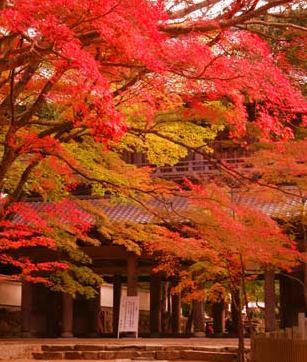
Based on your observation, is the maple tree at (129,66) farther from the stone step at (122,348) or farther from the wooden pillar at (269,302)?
the wooden pillar at (269,302)

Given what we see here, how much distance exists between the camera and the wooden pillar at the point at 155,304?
2472cm

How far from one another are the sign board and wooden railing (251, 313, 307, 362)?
7.72 m

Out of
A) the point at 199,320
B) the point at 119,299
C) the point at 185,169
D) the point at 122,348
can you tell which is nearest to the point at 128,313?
the point at 122,348

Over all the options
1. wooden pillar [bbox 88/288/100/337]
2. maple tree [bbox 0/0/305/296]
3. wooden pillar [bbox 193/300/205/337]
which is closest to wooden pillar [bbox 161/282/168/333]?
wooden pillar [bbox 88/288/100/337]

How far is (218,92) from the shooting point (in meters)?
7.49

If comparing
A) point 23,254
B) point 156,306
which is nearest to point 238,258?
point 23,254

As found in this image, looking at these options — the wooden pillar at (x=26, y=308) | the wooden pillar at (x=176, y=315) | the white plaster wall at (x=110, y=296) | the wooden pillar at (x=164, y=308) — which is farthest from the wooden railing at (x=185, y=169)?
the white plaster wall at (x=110, y=296)

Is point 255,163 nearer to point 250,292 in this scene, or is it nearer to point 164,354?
point 164,354

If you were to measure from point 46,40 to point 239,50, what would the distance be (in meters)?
2.48

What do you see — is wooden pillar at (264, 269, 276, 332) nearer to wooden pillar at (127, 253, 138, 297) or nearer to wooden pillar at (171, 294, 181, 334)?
wooden pillar at (127, 253, 138, 297)

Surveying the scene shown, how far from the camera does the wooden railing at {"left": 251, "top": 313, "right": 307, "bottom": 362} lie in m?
8.92

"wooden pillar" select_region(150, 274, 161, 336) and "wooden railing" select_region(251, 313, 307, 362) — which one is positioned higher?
"wooden pillar" select_region(150, 274, 161, 336)

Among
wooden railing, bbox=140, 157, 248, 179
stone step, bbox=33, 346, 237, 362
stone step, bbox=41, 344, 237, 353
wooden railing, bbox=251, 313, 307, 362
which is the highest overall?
wooden railing, bbox=140, 157, 248, 179

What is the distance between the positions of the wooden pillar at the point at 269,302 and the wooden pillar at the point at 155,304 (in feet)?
22.7
